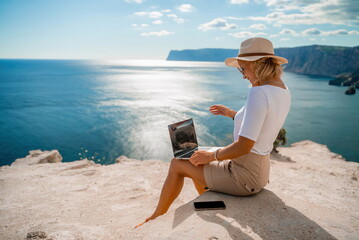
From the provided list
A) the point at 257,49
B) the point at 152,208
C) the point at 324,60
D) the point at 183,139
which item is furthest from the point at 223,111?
the point at 324,60

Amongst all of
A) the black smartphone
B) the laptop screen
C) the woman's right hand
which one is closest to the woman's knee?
the laptop screen

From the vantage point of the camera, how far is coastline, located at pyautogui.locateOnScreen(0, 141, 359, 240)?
132 inches

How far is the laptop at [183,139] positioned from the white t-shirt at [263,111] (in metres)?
1.02

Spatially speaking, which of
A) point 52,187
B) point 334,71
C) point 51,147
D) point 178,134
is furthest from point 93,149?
point 334,71

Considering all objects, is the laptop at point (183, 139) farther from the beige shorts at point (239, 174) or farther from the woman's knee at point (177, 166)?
the beige shorts at point (239, 174)

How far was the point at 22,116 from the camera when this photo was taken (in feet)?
138

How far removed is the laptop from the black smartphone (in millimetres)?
769

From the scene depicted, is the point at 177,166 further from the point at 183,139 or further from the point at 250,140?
the point at 250,140

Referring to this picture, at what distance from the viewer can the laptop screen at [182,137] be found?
155 inches

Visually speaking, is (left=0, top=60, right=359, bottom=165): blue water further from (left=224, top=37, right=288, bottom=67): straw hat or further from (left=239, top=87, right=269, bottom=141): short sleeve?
(left=239, top=87, right=269, bottom=141): short sleeve

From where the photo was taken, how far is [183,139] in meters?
4.09

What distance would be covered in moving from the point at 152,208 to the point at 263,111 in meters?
4.31

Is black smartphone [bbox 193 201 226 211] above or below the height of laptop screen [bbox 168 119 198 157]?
below

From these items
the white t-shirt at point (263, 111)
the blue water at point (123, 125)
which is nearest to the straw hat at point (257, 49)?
the white t-shirt at point (263, 111)
